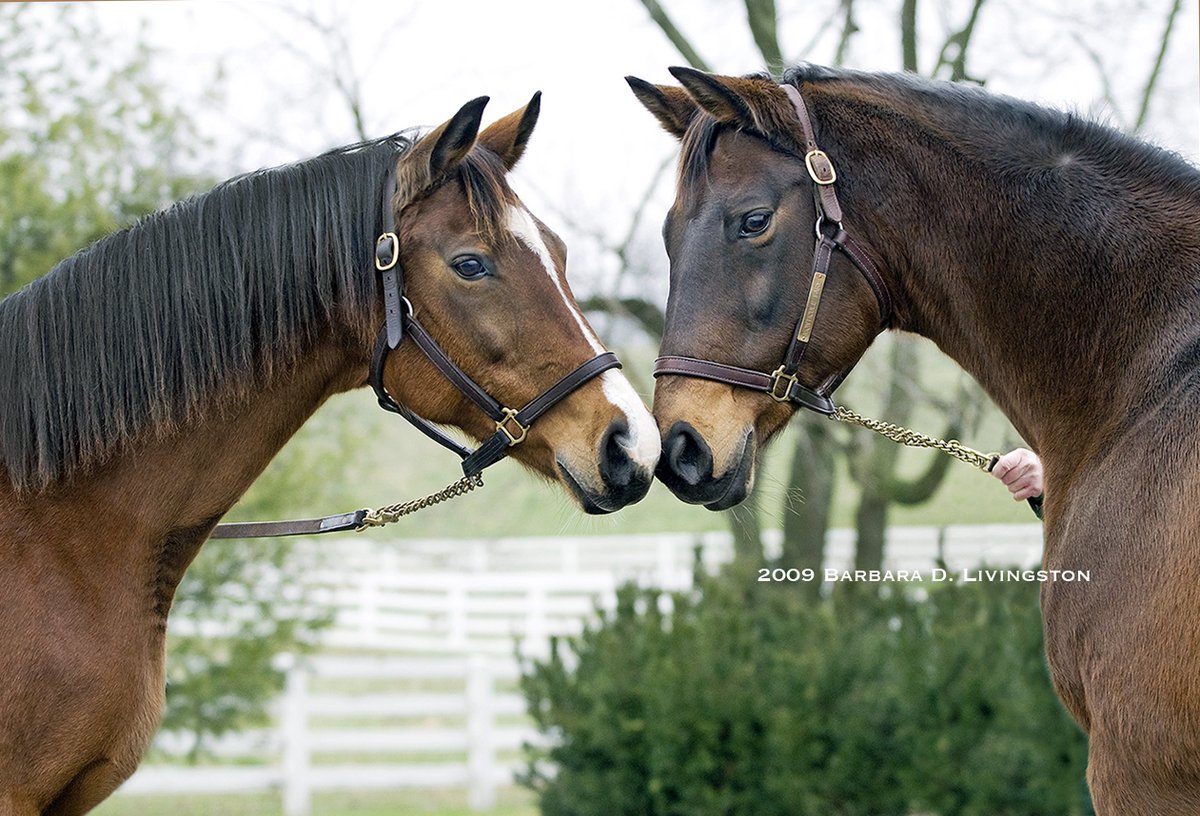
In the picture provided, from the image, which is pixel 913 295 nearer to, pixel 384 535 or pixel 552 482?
pixel 552 482

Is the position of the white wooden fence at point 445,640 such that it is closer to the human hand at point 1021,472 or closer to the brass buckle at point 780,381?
the human hand at point 1021,472

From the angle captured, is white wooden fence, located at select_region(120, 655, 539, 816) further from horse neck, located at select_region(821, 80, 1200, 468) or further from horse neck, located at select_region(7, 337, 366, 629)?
horse neck, located at select_region(821, 80, 1200, 468)

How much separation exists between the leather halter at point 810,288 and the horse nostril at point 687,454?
0.52ft

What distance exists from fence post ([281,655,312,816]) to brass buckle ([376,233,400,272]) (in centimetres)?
830

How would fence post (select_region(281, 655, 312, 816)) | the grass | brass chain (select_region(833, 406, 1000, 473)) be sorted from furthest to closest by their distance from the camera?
1. the grass
2. fence post (select_region(281, 655, 312, 816))
3. brass chain (select_region(833, 406, 1000, 473))

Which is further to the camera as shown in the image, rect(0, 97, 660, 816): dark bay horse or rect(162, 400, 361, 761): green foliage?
rect(162, 400, 361, 761): green foliage

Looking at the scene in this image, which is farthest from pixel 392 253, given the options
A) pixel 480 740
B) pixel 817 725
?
pixel 480 740

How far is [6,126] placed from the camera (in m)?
8.08

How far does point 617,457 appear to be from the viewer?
3049 millimetres

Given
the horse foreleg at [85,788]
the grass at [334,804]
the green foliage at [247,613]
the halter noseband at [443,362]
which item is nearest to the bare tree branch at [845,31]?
the green foliage at [247,613]

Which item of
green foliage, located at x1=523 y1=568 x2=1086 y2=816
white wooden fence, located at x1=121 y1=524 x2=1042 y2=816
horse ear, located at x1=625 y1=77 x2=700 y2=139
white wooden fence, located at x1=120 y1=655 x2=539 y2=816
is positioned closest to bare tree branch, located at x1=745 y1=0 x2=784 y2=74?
white wooden fence, located at x1=121 y1=524 x2=1042 y2=816

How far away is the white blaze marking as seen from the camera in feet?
9.84

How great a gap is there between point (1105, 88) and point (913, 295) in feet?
18.6

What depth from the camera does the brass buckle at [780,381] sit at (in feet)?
10.3
